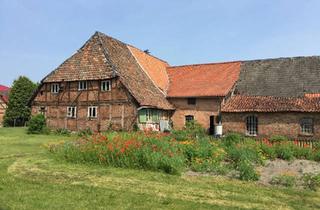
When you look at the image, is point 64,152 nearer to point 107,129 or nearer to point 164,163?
point 164,163

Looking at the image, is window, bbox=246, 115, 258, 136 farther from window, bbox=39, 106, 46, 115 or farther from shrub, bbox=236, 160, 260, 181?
window, bbox=39, 106, 46, 115

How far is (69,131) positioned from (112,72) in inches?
261

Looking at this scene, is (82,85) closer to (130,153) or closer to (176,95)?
(176,95)

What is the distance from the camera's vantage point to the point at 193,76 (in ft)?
118

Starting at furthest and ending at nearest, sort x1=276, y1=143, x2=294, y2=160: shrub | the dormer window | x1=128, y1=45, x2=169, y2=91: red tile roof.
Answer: x1=128, y1=45, x2=169, y2=91: red tile roof
the dormer window
x1=276, y1=143, x2=294, y2=160: shrub

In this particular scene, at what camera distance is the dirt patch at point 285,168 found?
1234cm

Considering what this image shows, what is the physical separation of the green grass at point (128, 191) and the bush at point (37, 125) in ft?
63.0

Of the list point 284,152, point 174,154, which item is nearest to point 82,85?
point 174,154

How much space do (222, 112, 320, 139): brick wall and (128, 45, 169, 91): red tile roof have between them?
7730mm

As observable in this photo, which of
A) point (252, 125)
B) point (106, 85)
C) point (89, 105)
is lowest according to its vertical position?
point (252, 125)

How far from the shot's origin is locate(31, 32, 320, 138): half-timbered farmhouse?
2861cm

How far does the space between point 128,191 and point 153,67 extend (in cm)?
2828

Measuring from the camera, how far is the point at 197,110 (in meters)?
32.0

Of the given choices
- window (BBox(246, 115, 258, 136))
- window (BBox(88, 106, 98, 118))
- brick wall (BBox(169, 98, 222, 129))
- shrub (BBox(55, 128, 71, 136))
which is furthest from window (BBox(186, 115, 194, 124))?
shrub (BBox(55, 128, 71, 136))
